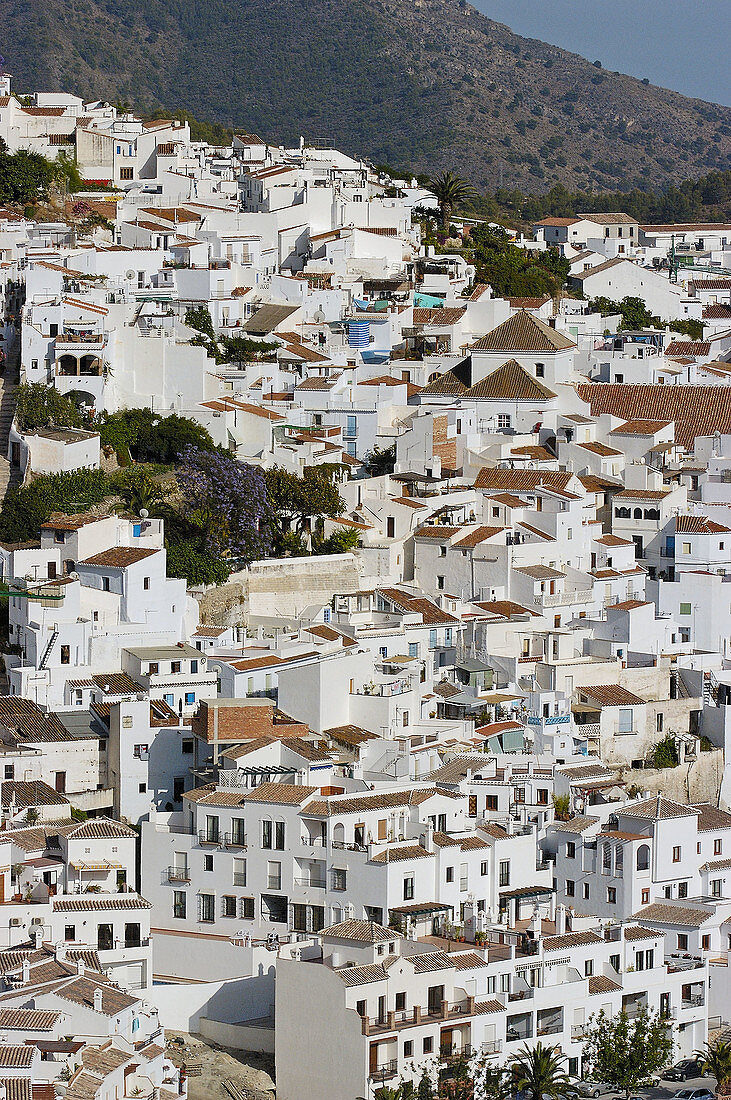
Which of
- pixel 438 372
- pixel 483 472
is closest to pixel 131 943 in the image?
pixel 483 472

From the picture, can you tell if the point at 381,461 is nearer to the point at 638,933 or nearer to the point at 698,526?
the point at 698,526

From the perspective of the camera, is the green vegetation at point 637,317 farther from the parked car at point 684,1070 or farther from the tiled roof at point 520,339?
the parked car at point 684,1070

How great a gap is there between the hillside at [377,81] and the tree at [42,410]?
71069 millimetres

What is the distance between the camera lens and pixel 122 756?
2972 cm

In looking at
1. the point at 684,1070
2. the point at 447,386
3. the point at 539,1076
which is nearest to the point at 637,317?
the point at 447,386

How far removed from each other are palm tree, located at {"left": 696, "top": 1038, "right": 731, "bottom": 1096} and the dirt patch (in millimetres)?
5153

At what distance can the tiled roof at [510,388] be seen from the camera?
42625 millimetres

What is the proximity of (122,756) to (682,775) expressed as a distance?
9.55m

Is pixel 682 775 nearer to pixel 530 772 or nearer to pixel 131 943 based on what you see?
pixel 530 772

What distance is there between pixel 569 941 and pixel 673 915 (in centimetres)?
288

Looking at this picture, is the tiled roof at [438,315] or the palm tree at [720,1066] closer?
the palm tree at [720,1066]

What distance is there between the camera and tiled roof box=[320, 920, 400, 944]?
2420 centimetres

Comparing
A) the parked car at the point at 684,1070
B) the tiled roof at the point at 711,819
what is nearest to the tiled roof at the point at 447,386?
the tiled roof at the point at 711,819

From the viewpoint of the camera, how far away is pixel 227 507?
34.5m
